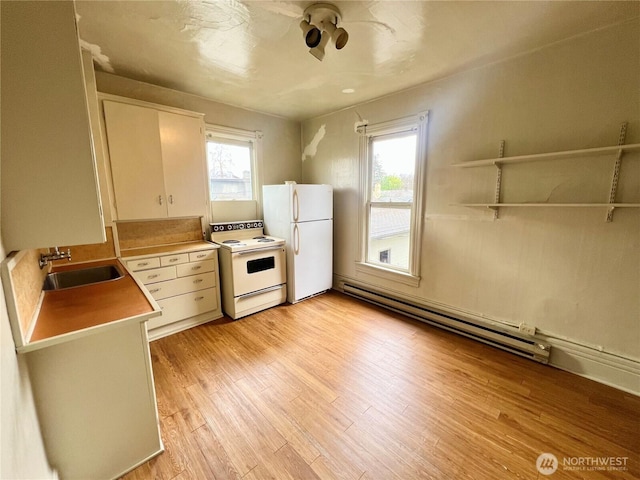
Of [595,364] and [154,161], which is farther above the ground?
[154,161]

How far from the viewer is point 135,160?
257 centimetres

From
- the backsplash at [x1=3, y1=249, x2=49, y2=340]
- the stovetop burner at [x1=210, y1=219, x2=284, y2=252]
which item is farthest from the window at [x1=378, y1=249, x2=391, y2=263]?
the backsplash at [x1=3, y1=249, x2=49, y2=340]

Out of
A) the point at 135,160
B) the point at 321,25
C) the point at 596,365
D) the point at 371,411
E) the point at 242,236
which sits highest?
the point at 321,25

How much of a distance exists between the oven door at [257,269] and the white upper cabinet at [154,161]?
76 cm

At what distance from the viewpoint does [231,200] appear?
352cm

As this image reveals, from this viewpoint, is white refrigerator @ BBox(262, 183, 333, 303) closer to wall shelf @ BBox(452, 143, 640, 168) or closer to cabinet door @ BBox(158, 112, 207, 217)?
cabinet door @ BBox(158, 112, 207, 217)

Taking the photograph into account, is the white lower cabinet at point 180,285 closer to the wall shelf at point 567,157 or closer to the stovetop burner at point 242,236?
the stovetop burner at point 242,236

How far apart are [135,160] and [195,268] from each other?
120 centimetres

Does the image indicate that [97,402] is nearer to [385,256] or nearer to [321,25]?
[321,25]

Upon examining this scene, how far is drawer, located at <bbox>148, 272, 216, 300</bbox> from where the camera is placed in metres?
2.58

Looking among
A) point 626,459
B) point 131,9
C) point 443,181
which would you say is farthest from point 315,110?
point 626,459

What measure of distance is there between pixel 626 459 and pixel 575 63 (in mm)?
2549

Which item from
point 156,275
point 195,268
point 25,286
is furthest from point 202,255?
point 25,286

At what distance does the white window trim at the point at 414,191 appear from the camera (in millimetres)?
2801
